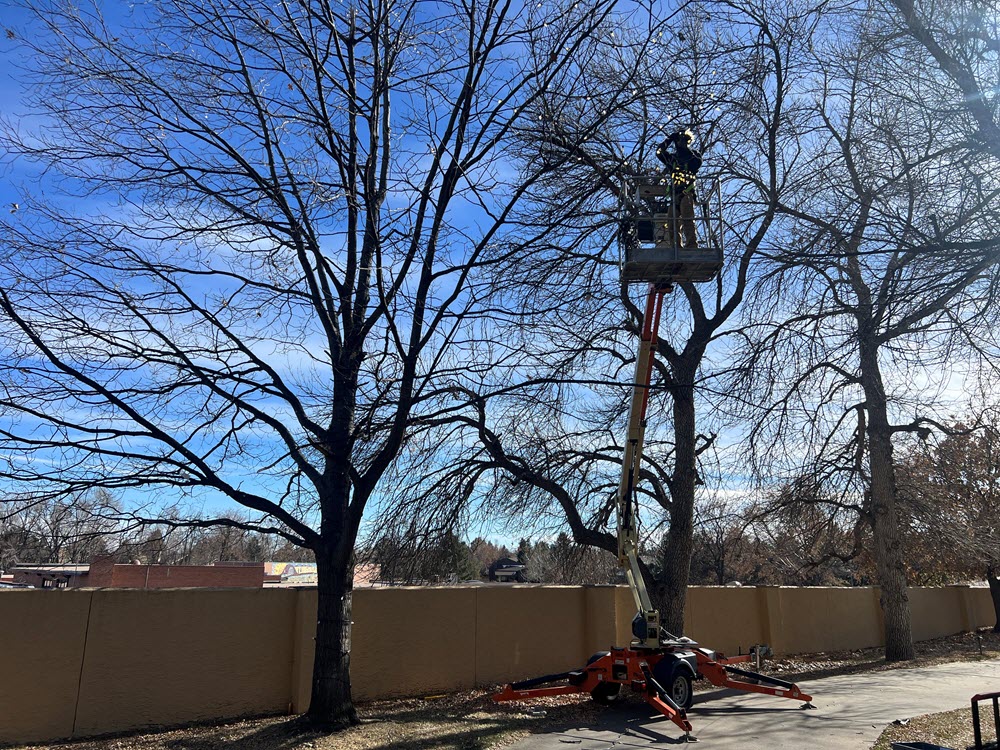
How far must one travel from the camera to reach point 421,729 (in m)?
9.48

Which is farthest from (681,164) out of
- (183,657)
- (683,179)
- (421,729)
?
(183,657)

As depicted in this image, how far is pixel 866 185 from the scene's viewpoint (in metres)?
8.74

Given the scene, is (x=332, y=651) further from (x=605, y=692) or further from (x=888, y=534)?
(x=888, y=534)

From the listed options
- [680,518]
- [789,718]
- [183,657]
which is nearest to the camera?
[183,657]

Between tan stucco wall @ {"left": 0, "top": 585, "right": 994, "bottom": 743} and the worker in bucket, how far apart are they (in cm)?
732

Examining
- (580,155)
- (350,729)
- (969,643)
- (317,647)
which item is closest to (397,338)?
(580,155)

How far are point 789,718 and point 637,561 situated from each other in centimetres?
308

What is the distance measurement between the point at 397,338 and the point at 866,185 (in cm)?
592

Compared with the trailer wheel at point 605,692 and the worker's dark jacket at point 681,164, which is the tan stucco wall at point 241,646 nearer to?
the trailer wheel at point 605,692

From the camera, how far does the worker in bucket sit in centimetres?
952

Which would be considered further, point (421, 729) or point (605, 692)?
point (605, 692)

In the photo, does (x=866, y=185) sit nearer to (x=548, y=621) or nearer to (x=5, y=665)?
(x=548, y=621)

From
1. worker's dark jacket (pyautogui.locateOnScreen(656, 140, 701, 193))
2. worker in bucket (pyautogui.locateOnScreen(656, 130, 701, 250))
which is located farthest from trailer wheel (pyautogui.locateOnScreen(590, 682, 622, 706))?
worker's dark jacket (pyautogui.locateOnScreen(656, 140, 701, 193))

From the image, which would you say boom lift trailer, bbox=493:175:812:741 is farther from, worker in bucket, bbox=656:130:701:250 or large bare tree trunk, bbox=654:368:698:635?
large bare tree trunk, bbox=654:368:698:635
